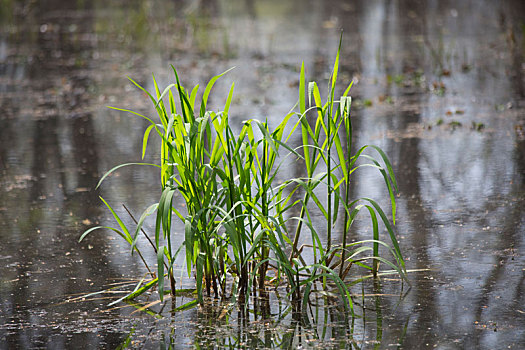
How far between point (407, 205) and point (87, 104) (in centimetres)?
451

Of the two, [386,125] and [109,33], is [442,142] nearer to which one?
[386,125]

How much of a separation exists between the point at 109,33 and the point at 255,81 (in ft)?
15.5

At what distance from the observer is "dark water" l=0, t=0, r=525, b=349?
9.98ft

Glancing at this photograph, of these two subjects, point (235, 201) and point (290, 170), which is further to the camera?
point (290, 170)

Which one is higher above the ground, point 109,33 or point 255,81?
point 109,33

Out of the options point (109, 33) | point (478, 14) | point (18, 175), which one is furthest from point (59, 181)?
point (478, 14)

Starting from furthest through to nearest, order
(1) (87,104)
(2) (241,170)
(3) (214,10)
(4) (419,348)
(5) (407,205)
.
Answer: (3) (214,10), (1) (87,104), (5) (407,205), (2) (241,170), (4) (419,348)

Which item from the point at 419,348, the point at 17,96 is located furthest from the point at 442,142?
the point at 17,96

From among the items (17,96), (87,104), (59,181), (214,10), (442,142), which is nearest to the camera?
(59,181)

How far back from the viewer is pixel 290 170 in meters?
5.51

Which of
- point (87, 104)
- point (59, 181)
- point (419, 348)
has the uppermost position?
point (87, 104)

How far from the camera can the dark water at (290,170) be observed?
120 inches

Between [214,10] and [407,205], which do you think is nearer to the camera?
[407,205]

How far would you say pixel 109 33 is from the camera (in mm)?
13039
